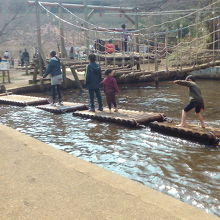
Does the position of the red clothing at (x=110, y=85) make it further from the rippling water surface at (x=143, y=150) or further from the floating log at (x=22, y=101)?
the floating log at (x=22, y=101)

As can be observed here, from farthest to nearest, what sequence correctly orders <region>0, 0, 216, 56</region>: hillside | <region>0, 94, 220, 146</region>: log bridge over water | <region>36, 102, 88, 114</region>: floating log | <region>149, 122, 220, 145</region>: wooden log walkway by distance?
<region>0, 0, 216, 56</region>: hillside < <region>36, 102, 88, 114</region>: floating log < <region>0, 94, 220, 146</region>: log bridge over water < <region>149, 122, 220, 145</region>: wooden log walkway

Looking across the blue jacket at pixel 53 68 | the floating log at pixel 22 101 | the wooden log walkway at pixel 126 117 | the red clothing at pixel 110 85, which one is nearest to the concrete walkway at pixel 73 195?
the wooden log walkway at pixel 126 117

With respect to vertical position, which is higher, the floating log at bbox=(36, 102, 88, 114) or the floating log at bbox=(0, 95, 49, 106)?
the floating log at bbox=(0, 95, 49, 106)

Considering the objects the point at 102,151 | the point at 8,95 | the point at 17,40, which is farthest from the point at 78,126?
the point at 17,40

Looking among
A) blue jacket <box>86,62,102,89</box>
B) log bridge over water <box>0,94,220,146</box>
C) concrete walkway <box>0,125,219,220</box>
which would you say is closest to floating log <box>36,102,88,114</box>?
log bridge over water <box>0,94,220,146</box>

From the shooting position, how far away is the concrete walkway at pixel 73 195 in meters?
3.38

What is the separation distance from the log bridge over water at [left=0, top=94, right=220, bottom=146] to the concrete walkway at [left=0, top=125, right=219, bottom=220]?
295cm

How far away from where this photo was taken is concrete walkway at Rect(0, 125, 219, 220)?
3375mm

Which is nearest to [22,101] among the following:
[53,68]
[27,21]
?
[53,68]

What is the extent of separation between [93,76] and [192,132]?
3757mm

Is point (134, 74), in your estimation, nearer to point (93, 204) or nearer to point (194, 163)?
point (194, 163)

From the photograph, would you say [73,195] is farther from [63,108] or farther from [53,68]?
[53,68]

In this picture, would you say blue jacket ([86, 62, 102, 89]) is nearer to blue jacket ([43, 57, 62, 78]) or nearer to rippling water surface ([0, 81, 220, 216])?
rippling water surface ([0, 81, 220, 216])

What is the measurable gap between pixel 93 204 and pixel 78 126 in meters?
5.53
